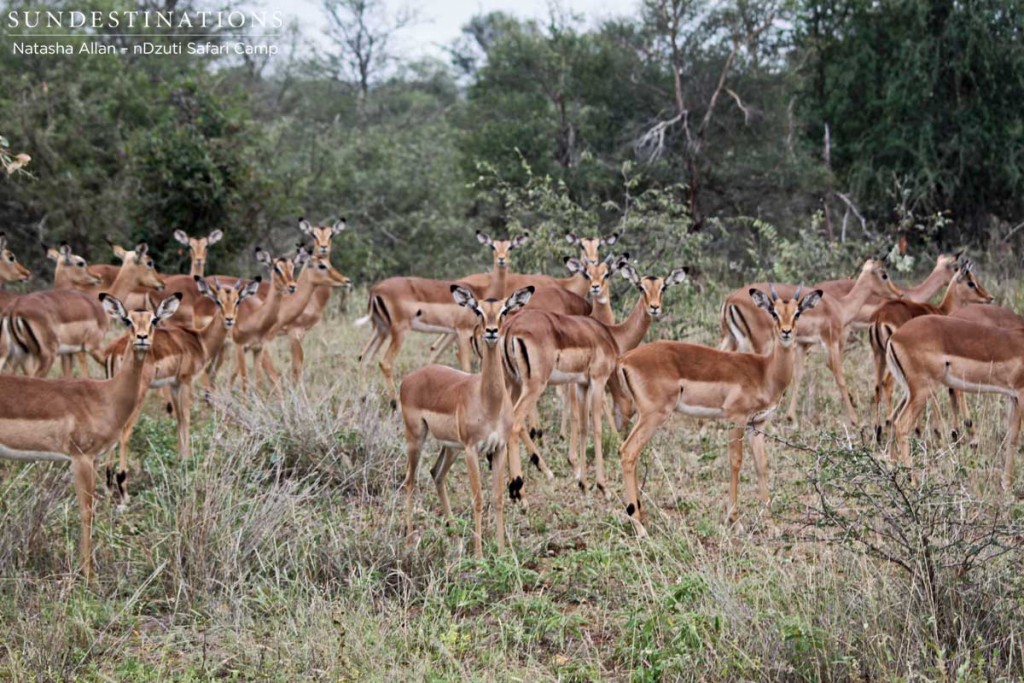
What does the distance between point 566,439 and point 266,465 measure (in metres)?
2.18

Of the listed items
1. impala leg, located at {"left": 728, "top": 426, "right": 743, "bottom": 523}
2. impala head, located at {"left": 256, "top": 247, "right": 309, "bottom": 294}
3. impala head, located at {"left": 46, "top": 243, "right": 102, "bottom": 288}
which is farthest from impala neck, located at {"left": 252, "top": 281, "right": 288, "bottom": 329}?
impala leg, located at {"left": 728, "top": 426, "right": 743, "bottom": 523}

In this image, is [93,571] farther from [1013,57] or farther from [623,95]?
[623,95]

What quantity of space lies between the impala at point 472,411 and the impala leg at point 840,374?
3.20 meters

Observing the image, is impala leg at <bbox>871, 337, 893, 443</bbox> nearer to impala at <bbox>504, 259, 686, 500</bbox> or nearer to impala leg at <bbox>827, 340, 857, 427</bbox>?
impala leg at <bbox>827, 340, 857, 427</bbox>

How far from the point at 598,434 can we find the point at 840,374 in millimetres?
2559

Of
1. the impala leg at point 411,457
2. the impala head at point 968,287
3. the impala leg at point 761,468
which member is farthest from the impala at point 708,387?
the impala head at point 968,287

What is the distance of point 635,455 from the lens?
19.8 ft

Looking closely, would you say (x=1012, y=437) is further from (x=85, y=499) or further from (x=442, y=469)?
(x=85, y=499)

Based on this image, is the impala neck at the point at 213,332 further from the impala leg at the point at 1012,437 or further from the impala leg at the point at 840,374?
the impala leg at the point at 1012,437

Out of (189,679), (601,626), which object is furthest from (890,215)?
(189,679)

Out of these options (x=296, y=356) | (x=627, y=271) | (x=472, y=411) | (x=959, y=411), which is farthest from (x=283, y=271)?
(x=959, y=411)

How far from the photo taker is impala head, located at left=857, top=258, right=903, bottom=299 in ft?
30.2

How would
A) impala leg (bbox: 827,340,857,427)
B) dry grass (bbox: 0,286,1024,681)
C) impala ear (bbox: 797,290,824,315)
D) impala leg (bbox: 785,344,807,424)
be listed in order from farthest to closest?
impala leg (bbox: 785,344,807,424) < impala leg (bbox: 827,340,857,427) < impala ear (bbox: 797,290,824,315) < dry grass (bbox: 0,286,1024,681)

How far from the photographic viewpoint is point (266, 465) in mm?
6492
